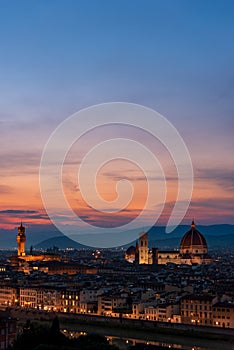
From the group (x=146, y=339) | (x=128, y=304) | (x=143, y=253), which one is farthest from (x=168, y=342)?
(x=143, y=253)

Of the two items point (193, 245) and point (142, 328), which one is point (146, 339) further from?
point (193, 245)

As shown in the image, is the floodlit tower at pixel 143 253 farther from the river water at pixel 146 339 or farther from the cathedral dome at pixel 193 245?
the river water at pixel 146 339

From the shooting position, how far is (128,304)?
1273 inches

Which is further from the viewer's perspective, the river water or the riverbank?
the riverbank

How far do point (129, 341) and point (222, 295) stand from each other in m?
7.53

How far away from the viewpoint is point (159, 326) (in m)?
28.3

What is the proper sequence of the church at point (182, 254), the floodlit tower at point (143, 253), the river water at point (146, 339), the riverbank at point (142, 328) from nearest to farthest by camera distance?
the river water at point (146, 339)
the riverbank at point (142, 328)
the church at point (182, 254)
the floodlit tower at point (143, 253)

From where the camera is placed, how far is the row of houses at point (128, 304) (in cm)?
2905

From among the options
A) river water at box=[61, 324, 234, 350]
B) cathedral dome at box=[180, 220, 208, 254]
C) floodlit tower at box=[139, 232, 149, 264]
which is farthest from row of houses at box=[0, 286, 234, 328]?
cathedral dome at box=[180, 220, 208, 254]

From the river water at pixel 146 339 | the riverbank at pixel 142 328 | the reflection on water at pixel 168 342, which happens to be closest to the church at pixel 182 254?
the riverbank at pixel 142 328

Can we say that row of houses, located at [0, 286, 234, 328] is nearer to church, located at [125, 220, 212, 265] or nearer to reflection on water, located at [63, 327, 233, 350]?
reflection on water, located at [63, 327, 233, 350]

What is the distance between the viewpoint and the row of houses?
95.3 feet

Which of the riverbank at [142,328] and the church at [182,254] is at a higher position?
the church at [182,254]

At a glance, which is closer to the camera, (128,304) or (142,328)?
(142,328)
